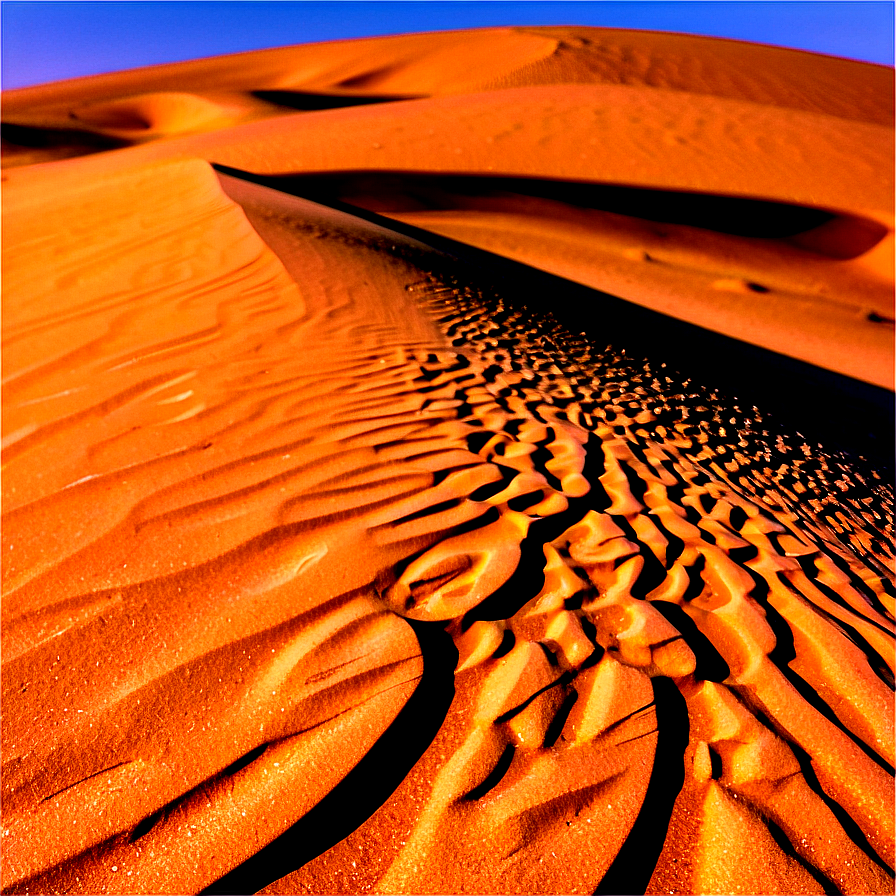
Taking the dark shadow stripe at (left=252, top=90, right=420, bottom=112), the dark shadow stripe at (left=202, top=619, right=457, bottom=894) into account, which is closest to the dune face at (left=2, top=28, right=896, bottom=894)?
the dark shadow stripe at (left=202, top=619, right=457, bottom=894)

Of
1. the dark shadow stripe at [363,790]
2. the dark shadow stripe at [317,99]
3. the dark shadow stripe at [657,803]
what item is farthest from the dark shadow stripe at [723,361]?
the dark shadow stripe at [317,99]

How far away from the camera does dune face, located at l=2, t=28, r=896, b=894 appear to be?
4.19 feet

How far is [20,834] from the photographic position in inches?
48.0

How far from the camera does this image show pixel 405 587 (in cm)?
185

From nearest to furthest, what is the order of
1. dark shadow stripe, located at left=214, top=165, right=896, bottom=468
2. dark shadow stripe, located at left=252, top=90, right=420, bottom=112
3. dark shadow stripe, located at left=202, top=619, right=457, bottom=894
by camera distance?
dark shadow stripe, located at left=202, top=619, right=457, bottom=894
dark shadow stripe, located at left=214, top=165, right=896, bottom=468
dark shadow stripe, located at left=252, top=90, right=420, bottom=112

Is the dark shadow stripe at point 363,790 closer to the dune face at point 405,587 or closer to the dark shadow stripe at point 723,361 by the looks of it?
the dune face at point 405,587

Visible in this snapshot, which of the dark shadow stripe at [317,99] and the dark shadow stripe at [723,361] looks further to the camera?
the dark shadow stripe at [317,99]

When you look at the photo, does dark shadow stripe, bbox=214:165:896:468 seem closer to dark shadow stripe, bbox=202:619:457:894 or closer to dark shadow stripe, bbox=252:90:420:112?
dark shadow stripe, bbox=202:619:457:894

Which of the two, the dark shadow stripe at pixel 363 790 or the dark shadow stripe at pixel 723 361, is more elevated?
the dark shadow stripe at pixel 363 790

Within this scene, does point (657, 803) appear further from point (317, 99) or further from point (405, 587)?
point (317, 99)

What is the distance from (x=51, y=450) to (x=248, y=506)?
0.90m

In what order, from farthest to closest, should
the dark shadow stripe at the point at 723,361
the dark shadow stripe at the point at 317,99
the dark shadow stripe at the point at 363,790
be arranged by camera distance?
the dark shadow stripe at the point at 317,99 → the dark shadow stripe at the point at 723,361 → the dark shadow stripe at the point at 363,790

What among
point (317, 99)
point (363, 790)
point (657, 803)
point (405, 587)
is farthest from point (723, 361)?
point (317, 99)

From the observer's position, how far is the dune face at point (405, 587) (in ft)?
4.19
